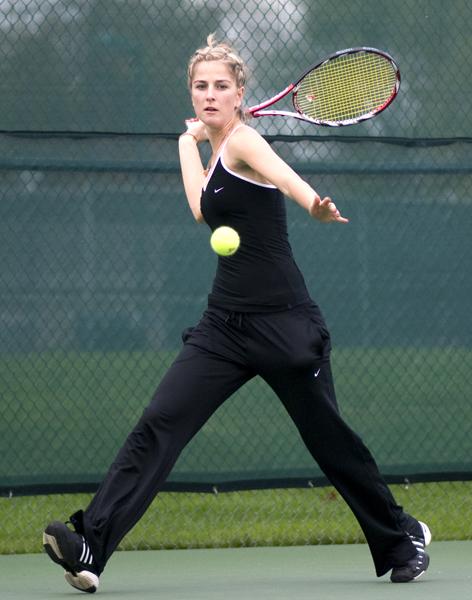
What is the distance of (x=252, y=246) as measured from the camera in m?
4.14

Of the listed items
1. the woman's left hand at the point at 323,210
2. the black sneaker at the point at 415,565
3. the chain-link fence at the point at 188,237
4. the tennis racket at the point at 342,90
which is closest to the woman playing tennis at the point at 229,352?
the black sneaker at the point at 415,565

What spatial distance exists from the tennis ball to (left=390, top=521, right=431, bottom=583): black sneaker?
102 cm

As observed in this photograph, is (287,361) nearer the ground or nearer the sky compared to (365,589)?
nearer the sky

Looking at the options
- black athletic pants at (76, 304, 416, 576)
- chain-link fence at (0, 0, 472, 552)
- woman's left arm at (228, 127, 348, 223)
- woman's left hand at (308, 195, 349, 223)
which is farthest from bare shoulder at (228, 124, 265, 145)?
chain-link fence at (0, 0, 472, 552)

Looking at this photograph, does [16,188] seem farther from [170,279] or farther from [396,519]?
[396,519]

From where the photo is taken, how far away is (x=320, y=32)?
5.77 m

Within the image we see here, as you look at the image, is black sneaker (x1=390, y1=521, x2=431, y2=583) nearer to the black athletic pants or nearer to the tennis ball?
the black athletic pants

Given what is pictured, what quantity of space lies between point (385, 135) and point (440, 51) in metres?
0.41

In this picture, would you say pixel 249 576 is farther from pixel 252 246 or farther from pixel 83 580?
pixel 252 246

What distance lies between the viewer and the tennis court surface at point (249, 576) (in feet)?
14.0

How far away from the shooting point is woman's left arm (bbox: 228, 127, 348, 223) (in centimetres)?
382

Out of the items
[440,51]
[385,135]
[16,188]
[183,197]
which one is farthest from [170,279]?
[440,51]

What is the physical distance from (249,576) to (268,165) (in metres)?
1.49

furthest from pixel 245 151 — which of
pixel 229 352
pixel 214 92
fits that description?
pixel 229 352
